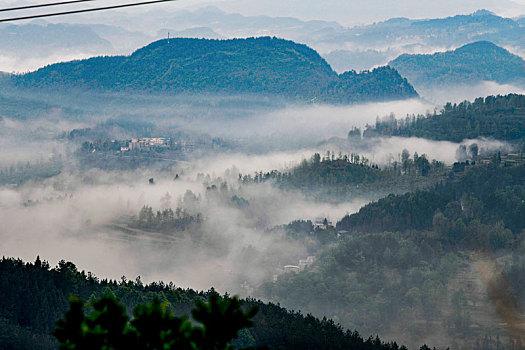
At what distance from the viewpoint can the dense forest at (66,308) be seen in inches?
4599

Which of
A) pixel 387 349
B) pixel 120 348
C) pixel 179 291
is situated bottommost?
pixel 387 349

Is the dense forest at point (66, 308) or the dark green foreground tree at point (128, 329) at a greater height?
the dark green foreground tree at point (128, 329)

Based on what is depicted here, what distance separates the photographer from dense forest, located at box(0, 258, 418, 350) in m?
117

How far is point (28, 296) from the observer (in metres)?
121

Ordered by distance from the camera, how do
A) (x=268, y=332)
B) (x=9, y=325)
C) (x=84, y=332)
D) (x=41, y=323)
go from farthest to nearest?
(x=268, y=332) < (x=41, y=323) < (x=9, y=325) < (x=84, y=332)

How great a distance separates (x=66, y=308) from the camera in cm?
12225

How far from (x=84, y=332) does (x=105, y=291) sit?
118 metres

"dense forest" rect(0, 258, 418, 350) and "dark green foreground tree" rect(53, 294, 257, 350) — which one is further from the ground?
"dark green foreground tree" rect(53, 294, 257, 350)

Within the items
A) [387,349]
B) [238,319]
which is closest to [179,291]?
[387,349]

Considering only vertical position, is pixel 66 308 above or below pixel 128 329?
below

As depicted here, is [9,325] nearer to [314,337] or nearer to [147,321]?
[314,337]

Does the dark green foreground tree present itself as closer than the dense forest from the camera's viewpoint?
Yes

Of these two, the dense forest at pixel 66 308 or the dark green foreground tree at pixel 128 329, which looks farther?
Result: the dense forest at pixel 66 308

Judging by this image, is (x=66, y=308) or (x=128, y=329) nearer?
(x=128, y=329)
